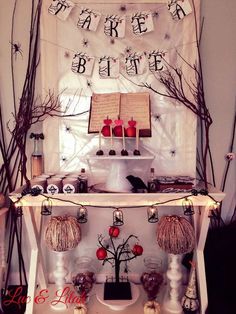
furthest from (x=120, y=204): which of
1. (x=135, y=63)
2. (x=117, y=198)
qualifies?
(x=135, y=63)

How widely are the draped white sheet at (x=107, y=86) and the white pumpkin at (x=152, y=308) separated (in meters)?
0.69

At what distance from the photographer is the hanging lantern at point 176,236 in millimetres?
1538

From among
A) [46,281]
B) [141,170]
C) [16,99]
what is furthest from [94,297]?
[16,99]

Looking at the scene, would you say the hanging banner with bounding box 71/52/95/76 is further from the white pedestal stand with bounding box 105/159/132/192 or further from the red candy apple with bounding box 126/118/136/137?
the white pedestal stand with bounding box 105/159/132/192

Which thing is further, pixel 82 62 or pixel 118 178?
pixel 82 62

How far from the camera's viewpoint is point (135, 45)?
5.64 ft

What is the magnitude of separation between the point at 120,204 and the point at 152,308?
55 cm

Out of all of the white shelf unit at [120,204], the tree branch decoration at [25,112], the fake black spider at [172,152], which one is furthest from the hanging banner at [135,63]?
the white shelf unit at [120,204]

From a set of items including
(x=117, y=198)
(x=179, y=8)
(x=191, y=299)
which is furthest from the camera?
(x=179, y=8)

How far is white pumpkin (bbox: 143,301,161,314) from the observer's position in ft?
4.97

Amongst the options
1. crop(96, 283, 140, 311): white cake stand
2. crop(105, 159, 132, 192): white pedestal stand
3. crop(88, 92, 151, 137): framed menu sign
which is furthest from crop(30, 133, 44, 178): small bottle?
crop(96, 283, 140, 311): white cake stand

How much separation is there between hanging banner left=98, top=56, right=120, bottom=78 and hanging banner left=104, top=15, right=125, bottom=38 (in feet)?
0.45

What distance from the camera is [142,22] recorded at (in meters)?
1.68

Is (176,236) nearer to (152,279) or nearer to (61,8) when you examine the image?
(152,279)
